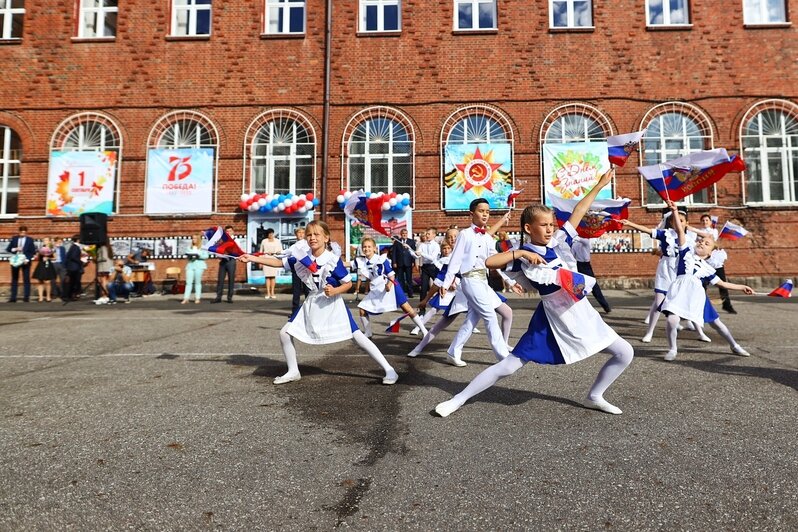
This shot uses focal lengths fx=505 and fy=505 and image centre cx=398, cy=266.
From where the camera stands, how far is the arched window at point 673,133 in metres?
16.4

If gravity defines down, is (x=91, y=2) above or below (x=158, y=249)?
above

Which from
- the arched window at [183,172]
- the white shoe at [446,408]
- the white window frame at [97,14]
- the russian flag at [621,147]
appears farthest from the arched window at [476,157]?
the white shoe at [446,408]

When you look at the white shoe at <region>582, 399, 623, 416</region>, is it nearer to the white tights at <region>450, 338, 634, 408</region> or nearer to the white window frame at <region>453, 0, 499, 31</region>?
the white tights at <region>450, 338, 634, 408</region>

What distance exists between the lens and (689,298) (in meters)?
5.92

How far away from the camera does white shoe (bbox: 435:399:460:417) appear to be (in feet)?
11.9

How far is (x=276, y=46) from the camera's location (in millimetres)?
17078

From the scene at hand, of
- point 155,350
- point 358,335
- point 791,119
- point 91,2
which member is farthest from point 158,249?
point 791,119

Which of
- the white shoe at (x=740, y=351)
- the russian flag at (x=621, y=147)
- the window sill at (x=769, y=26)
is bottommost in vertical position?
the white shoe at (x=740, y=351)

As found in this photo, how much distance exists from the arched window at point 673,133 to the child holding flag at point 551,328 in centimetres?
1449

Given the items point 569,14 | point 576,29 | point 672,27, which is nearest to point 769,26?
point 672,27

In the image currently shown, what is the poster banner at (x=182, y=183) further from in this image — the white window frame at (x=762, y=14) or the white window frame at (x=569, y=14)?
the white window frame at (x=762, y=14)

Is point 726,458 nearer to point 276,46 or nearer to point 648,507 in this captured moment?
point 648,507

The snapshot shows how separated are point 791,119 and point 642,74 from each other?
5.07 metres

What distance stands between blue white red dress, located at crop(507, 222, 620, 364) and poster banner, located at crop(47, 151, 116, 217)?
16.9m
